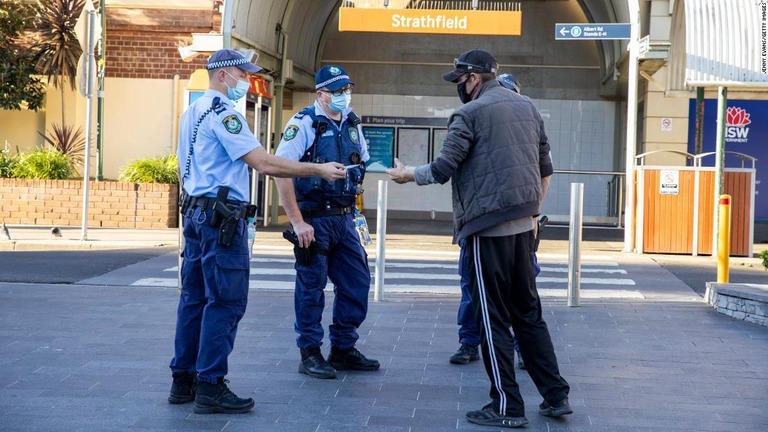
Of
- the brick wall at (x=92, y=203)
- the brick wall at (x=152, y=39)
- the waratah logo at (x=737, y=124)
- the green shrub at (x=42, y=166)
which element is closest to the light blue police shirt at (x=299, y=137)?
the brick wall at (x=92, y=203)

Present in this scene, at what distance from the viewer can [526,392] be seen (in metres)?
6.62

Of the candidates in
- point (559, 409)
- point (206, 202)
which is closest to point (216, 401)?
point (206, 202)

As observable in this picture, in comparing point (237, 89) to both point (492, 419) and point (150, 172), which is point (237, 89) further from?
point (150, 172)

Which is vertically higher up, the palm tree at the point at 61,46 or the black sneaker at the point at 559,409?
the palm tree at the point at 61,46

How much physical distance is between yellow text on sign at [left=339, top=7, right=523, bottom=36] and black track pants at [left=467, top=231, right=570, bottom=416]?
12.7 meters

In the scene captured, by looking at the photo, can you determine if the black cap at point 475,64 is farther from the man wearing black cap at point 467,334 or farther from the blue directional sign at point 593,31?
the blue directional sign at point 593,31

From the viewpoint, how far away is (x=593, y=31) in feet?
53.3

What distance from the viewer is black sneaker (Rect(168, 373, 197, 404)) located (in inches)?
239

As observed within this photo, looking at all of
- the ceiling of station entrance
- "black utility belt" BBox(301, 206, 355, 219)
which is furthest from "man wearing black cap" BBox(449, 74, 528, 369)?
the ceiling of station entrance

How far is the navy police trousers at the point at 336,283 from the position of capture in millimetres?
6957

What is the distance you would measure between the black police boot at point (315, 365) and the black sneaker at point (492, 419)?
1.26 meters

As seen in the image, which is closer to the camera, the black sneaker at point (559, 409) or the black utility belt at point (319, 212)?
the black sneaker at point (559, 409)

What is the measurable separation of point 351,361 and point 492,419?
1581 millimetres

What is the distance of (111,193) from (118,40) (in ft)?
13.7
